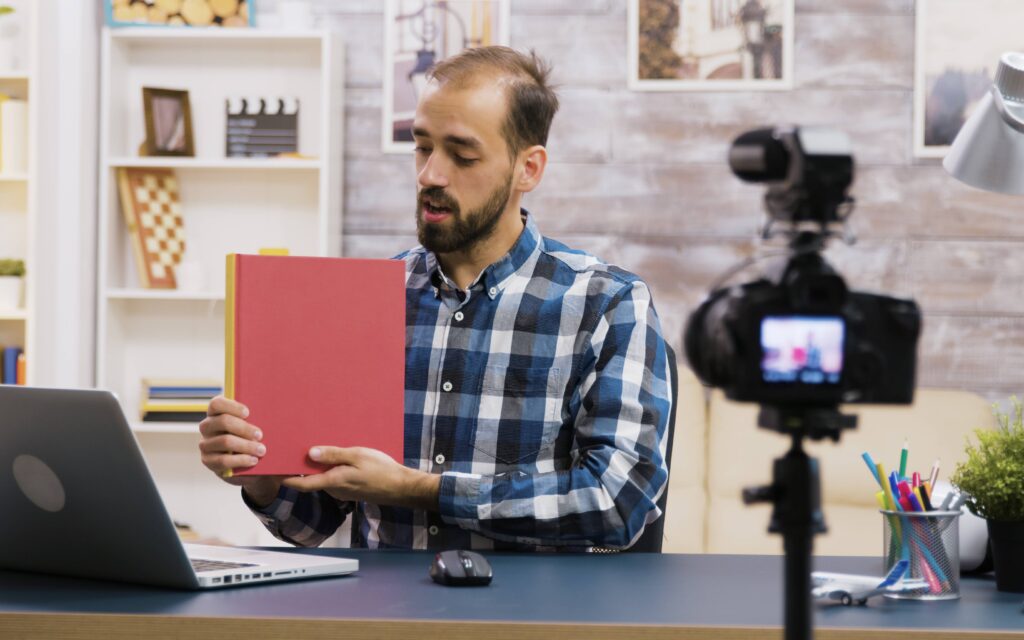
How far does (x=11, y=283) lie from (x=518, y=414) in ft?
7.24

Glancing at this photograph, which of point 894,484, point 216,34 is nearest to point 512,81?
point 894,484

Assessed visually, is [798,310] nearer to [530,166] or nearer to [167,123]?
[530,166]

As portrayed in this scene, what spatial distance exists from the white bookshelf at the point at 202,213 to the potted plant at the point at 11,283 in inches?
8.6

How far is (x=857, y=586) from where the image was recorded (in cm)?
113

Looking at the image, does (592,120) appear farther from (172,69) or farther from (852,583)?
(852,583)

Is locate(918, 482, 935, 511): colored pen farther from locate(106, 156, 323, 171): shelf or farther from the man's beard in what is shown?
locate(106, 156, 323, 171): shelf

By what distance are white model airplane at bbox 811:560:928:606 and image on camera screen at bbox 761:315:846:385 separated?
480 mm

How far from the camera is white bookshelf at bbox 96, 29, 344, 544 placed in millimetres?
3541

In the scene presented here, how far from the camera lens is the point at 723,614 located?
1.07 m

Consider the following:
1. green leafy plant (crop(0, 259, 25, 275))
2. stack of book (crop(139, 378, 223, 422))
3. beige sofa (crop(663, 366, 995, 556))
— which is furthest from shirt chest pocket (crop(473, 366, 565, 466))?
green leafy plant (crop(0, 259, 25, 275))

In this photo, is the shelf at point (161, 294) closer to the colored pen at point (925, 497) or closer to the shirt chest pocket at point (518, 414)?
the shirt chest pocket at point (518, 414)

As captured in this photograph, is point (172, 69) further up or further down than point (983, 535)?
further up

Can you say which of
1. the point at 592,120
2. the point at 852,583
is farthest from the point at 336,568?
the point at 592,120

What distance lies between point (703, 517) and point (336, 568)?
205 centimetres
